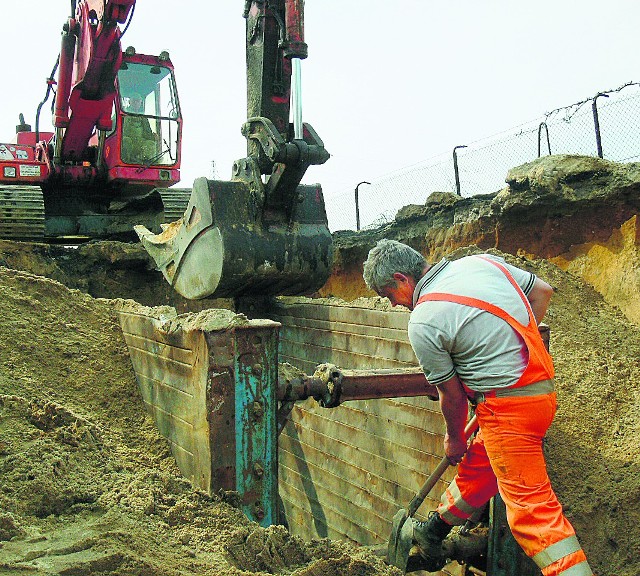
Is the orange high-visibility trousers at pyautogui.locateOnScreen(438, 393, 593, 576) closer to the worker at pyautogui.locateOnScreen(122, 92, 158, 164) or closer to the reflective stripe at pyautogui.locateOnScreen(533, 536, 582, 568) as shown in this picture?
the reflective stripe at pyautogui.locateOnScreen(533, 536, 582, 568)

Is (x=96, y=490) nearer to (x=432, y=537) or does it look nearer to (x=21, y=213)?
(x=432, y=537)

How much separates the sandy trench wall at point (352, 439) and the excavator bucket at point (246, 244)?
0.49m

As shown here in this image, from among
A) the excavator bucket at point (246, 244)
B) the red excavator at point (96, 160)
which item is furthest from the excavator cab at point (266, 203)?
the red excavator at point (96, 160)

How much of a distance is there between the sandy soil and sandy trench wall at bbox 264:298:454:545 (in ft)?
1.38

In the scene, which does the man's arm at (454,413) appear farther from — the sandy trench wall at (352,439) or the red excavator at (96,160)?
the red excavator at (96,160)

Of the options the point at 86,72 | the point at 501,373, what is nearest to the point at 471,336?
the point at 501,373

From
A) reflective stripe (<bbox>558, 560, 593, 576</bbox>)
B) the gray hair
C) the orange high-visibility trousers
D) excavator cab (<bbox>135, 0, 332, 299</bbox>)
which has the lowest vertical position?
reflective stripe (<bbox>558, 560, 593, 576</bbox>)

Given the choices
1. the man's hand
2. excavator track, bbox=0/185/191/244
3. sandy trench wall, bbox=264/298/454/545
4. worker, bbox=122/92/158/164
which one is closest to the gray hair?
the man's hand

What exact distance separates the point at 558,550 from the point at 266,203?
9.85 ft

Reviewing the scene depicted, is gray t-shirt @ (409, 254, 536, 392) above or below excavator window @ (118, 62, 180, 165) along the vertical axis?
below

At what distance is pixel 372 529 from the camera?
4.88m

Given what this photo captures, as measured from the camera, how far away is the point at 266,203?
16.0 ft

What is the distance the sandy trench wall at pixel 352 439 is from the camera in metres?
4.50

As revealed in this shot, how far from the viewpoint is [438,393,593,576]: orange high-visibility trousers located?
9.09 ft
